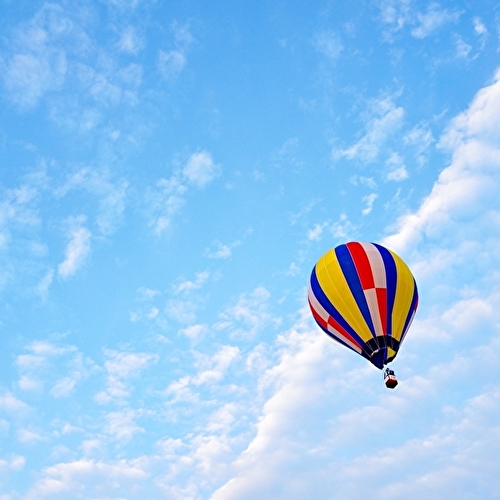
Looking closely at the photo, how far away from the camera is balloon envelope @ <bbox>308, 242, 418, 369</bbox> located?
2705 centimetres

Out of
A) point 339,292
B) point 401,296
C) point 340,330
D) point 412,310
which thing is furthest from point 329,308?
point 412,310

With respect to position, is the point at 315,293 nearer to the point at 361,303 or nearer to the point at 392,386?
the point at 361,303

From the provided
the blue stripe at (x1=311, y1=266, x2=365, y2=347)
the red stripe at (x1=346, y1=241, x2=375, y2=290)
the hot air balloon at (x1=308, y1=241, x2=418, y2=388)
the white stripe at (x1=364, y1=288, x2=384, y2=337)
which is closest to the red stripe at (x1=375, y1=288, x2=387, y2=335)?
the hot air balloon at (x1=308, y1=241, x2=418, y2=388)

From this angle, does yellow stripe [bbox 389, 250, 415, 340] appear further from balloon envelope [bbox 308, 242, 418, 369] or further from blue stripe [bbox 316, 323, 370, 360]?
blue stripe [bbox 316, 323, 370, 360]

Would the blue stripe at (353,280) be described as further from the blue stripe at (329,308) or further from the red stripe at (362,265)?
the blue stripe at (329,308)

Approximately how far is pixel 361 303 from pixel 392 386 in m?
4.37

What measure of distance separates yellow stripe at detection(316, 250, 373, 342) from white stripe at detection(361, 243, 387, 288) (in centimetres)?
145

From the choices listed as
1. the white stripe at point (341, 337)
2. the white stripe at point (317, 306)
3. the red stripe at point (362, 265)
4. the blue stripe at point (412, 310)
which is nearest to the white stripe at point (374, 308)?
the red stripe at point (362, 265)

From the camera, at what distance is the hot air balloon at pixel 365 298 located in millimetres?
27031

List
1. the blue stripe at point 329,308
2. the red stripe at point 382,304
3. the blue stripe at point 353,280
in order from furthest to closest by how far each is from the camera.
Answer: the blue stripe at point 329,308 → the blue stripe at point 353,280 → the red stripe at point 382,304

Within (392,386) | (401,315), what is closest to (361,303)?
(401,315)

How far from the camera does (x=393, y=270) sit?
1144 inches

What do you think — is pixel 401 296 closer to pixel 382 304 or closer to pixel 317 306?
pixel 382 304

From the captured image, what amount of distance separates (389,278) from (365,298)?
1.74 m
